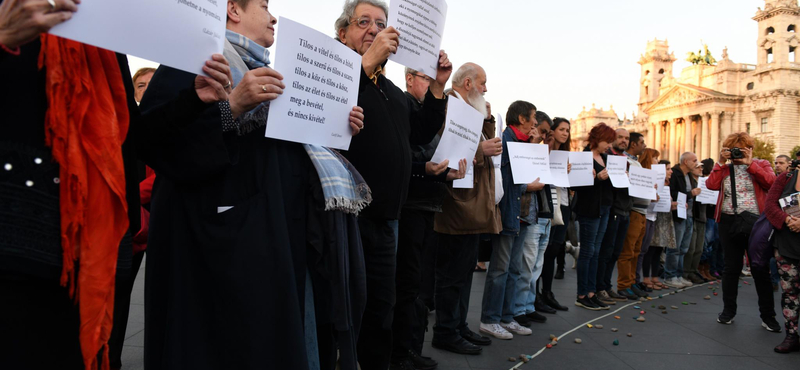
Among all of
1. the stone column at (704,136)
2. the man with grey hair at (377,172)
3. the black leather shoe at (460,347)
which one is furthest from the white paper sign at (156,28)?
the stone column at (704,136)

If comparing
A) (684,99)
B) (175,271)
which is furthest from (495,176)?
(684,99)

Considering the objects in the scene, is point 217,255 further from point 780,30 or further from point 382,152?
point 780,30

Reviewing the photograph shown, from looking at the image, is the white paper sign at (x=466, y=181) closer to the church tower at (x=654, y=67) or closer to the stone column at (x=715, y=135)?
the stone column at (x=715, y=135)

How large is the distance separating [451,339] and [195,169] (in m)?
3.26

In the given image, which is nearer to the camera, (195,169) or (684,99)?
(195,169)

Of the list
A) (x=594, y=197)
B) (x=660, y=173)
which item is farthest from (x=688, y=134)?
(x=594, y=197)

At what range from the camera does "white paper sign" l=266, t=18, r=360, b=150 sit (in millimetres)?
2111

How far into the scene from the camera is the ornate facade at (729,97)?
6316 cm

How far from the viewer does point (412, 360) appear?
4.12 meters

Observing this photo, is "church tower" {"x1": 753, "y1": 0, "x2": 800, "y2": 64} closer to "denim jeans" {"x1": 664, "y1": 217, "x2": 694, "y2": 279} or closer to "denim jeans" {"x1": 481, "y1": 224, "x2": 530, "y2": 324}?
"denim jeans" {"x1": 664, "y1": 217, "x2": 694, "y2": 279}

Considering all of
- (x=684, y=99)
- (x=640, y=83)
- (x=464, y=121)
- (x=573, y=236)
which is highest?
(x=640, y=83)

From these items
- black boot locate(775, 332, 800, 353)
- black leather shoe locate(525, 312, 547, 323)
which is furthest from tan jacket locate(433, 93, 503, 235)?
black boot locate(775, 332, 800, 353)

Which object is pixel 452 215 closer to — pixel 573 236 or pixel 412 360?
pixel 412 360

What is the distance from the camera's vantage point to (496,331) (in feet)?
17.1
